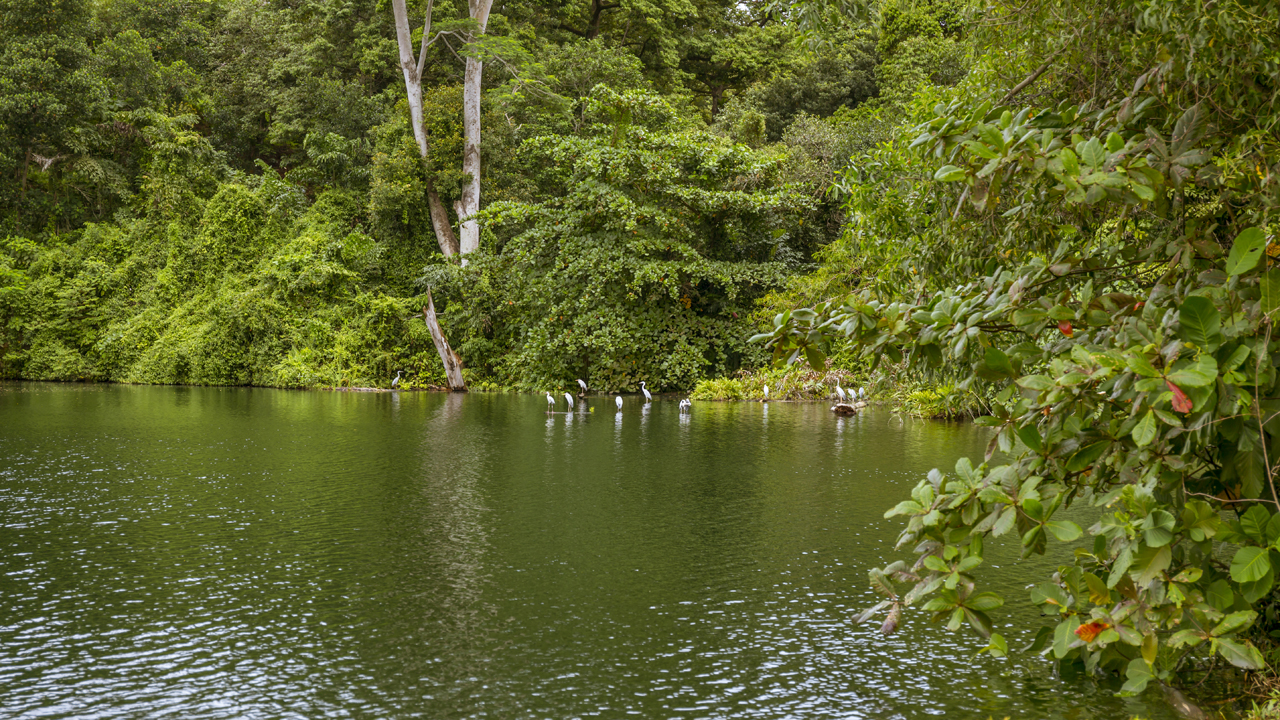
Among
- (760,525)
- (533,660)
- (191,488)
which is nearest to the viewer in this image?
(533,660)

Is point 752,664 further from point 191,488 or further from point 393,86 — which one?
point 393,86

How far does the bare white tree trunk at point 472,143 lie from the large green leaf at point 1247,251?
2657 centimetres

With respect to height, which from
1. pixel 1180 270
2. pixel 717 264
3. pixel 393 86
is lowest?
pixel 1180 270

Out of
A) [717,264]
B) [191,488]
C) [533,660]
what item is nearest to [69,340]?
[717,264]

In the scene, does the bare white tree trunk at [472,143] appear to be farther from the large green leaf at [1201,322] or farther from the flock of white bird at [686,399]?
the large green leaf at [1201,322]

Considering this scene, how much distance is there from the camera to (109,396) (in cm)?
2419

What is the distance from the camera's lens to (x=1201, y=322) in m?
3.70

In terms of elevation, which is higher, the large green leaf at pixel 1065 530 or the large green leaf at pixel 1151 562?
the large green leaf at pixel 1065 530

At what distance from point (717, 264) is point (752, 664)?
69.8 ft

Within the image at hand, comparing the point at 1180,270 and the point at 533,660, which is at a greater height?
the point at 1180,270

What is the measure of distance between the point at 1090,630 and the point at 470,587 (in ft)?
14.5

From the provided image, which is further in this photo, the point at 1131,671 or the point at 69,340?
the point at 69,340

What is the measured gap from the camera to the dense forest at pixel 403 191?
26922mm

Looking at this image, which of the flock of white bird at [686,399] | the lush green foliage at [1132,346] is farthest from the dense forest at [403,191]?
the lush green foliage at [1132,346]
